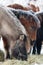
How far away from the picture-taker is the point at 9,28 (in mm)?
1602

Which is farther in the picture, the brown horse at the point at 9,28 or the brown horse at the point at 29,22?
the brown horse at the point at 29,22

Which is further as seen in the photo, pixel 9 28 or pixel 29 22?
pixel 29 22

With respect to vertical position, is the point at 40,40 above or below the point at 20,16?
below

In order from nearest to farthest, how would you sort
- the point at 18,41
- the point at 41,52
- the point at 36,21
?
the point at 18,41
the point at 36,21
the point at 41,52

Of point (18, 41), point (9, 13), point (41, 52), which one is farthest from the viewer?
point (41, 52)

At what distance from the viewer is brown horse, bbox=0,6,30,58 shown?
156cm

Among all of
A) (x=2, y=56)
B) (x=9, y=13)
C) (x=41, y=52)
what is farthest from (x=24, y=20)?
(x=41, y=52)

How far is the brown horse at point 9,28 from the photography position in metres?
1.56

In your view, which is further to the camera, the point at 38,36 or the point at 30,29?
the point at 38,36

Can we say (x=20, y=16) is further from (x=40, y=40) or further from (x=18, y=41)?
(x=40, y=40)

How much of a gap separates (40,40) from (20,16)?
47 centimetres

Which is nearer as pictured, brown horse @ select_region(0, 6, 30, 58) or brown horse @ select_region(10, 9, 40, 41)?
brown horse @ select_region(0, 6, 30, 58)

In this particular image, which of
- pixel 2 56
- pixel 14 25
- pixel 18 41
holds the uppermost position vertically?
pixel 14 25

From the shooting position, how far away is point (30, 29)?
1.80m
